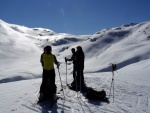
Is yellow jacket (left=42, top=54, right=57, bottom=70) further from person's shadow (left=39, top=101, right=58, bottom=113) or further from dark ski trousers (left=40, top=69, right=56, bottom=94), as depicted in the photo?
person's shadow (left=39, top=101, right=58, bottom=113)

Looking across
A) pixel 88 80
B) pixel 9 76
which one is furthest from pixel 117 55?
pixel 88 80

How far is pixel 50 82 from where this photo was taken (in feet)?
37.8

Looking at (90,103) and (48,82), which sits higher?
(48,82)

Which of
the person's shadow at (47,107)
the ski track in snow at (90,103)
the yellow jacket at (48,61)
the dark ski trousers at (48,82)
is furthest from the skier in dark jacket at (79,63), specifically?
the person's shadow at (47,107)

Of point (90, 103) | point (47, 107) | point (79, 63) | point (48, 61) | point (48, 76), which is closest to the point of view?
point (47, 107)

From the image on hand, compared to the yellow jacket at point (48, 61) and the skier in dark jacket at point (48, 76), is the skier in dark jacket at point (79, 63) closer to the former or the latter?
the skier in dark jacket at point (48, 76)

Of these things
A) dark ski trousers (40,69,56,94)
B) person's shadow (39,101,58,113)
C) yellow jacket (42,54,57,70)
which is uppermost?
yellow jacket (42,54,57,70)

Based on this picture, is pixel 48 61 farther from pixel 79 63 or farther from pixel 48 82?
pixel 79 63

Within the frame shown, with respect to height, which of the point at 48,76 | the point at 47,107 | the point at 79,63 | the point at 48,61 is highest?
the point at 79,63

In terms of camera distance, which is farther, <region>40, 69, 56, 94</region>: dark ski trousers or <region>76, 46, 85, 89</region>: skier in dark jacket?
<region>76, 46, 85, 89</region>: skier in dark jacket

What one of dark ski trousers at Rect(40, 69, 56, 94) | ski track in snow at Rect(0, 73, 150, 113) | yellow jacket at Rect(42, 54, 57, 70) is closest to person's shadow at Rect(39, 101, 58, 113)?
ski track in snow at Rect(0, 73, 150, 113)

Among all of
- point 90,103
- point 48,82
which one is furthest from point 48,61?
point 90,103

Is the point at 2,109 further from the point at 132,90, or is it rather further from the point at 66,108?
the point at 132,90

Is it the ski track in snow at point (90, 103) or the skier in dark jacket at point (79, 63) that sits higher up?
the skier in dark jacket at point (79, 63)
